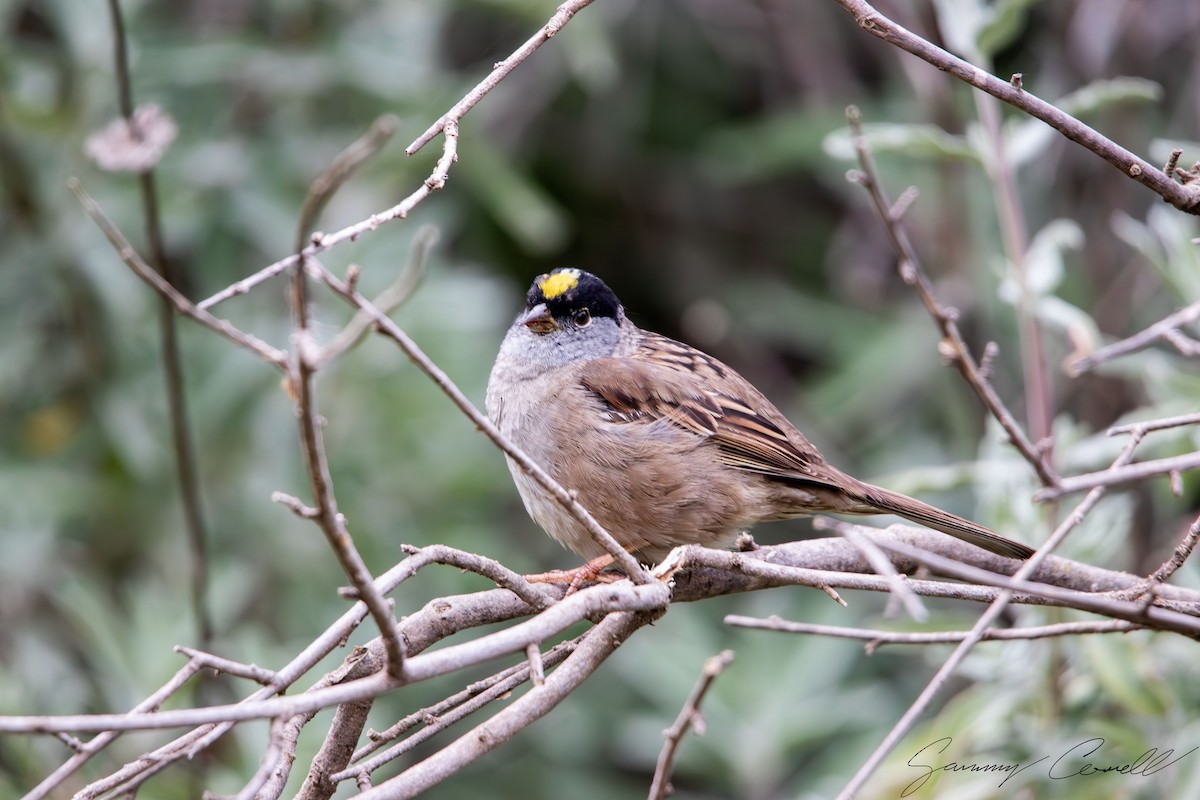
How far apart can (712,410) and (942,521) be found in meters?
0.88

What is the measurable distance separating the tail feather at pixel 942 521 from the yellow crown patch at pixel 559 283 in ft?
3.96

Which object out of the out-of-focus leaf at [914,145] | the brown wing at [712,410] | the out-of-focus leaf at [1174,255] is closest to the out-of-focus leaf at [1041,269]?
the out-of-focus leaf at [1174,255]

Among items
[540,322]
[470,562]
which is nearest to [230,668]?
[470,562]

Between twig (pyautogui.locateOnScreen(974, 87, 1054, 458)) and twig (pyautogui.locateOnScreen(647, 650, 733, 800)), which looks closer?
twig (pyautogui.locateOnScreen(647, 650, 733, 800))

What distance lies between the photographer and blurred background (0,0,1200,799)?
3635mm

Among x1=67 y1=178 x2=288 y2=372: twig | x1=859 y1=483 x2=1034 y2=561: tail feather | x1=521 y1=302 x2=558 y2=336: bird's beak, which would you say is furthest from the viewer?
x1=521 y1=302 x2=558 y2=336: bird's beak

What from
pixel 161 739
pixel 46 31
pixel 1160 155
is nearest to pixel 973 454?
pixel 1160 155

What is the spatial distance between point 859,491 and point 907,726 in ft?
5.92

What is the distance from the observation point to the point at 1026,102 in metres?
2.08

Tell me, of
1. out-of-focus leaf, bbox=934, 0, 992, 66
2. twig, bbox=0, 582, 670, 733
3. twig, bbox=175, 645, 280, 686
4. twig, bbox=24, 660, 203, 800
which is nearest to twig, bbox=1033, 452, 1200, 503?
twig, bbox=0, 582, 670, 733

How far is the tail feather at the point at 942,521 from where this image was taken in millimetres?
3088

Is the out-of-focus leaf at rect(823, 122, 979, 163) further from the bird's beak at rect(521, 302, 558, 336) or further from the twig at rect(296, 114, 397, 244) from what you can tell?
the twig at rect(296, 114, 397, 244)

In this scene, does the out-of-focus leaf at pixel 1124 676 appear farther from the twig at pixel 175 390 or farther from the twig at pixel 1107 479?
the twig at pixel 175 390

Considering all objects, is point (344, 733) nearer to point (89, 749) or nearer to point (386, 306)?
point (89, 749)
